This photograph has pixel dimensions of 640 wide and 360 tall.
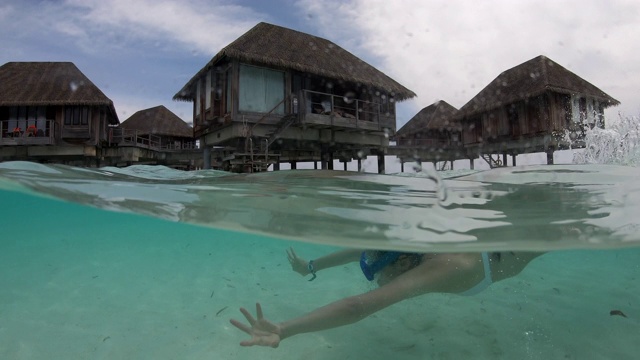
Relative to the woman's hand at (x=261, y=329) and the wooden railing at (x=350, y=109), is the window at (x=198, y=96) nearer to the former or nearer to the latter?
the wooden railing at (x=350, y=109)

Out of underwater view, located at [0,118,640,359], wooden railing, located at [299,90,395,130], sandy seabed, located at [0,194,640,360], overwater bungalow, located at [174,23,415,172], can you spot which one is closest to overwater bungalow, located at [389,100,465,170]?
wooden railing, located at [299,90,395,130]

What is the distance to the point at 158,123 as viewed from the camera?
34125 millimetres

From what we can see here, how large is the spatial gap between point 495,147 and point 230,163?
1682 centimetres

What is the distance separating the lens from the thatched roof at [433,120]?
98.9 feet

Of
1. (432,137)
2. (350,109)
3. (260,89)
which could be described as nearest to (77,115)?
(260,89)

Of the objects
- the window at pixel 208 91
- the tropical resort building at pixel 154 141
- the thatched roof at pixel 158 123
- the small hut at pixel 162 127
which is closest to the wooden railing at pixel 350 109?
the window at pixel 208 91

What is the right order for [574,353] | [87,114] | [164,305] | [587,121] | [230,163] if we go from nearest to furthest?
1. [574,353]
2. [164,305]
3. [230,163]
4. [587,121]
5. [87,114]

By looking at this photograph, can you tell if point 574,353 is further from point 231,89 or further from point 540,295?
point 231,89

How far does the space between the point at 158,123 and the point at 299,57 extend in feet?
72.9

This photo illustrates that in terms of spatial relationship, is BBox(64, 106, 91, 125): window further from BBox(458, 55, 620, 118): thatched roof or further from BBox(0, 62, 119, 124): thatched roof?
BBox(458, 55, 620, 118): thatched roof

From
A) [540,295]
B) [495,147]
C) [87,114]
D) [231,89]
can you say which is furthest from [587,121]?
[87,114]

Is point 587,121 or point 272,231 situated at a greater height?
point 587,121

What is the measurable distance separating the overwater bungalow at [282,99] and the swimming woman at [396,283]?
427 inches

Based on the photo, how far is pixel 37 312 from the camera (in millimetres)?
6121
